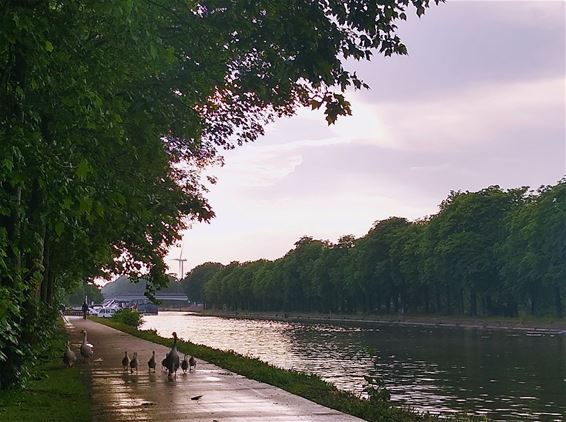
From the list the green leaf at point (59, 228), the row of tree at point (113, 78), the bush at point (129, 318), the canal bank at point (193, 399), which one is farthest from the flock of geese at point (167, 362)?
the bush at point (129, 318)

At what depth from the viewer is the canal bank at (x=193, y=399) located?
46.6ft

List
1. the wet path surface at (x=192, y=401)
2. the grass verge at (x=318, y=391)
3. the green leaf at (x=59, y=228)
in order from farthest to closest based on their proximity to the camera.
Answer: the grass verge at (x=318, y=391)
the wet path surface at (x=192, y=401)
the green leaf at (x=59, y=228)

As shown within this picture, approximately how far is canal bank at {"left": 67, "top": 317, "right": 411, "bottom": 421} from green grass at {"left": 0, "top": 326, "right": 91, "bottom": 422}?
321mm

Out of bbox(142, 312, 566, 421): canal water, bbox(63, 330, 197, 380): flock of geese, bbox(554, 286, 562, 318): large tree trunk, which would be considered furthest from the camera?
bbox(554, 286, 562, 318): large tree trunk

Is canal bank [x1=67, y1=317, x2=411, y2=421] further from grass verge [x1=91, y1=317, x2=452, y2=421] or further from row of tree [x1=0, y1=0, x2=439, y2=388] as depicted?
row of tree [x1=0, y1=0, x2=439, y2=388]

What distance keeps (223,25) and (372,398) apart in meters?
8.86

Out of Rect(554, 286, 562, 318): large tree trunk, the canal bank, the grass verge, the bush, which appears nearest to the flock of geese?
the canal bank

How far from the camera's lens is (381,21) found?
1014 centimetres

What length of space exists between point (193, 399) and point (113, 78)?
24.7 feet

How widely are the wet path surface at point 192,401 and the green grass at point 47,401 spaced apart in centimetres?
34

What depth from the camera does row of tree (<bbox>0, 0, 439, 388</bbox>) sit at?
930 cm

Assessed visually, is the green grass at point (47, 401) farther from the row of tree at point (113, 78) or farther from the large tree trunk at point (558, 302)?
the large tree trunk at point (558, 302)

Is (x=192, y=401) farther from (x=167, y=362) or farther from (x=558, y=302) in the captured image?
(x=558, y=302)

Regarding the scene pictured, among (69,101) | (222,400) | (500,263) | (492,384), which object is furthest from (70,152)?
(500,263)
